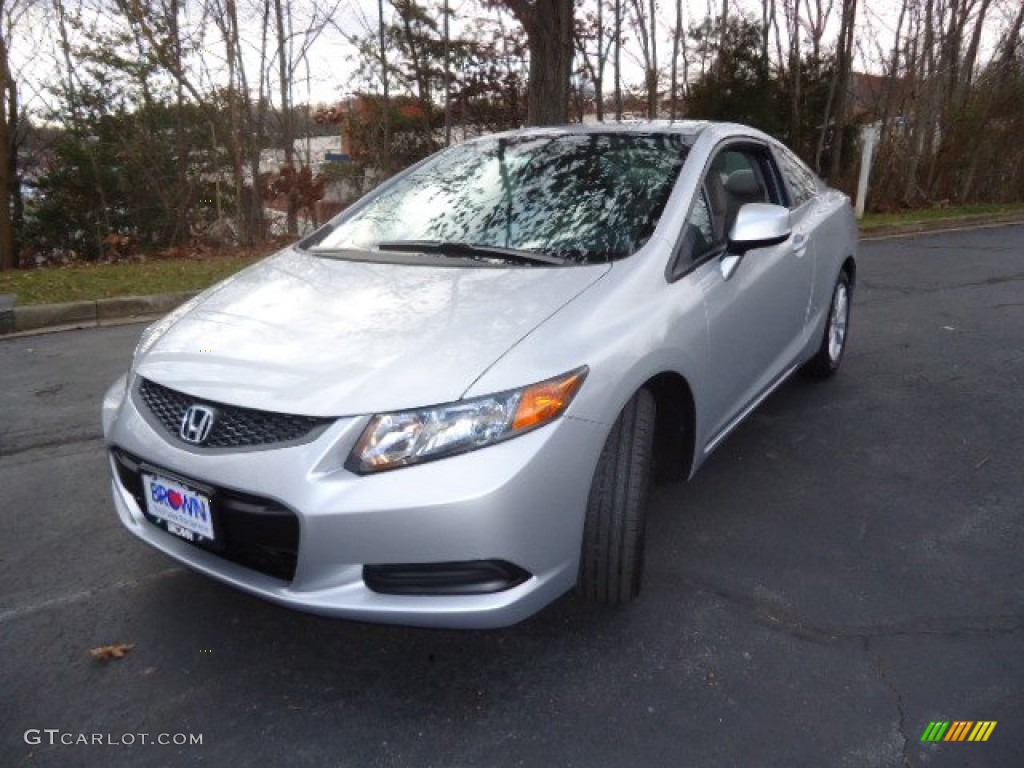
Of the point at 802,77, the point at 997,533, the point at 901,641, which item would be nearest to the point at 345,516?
the point at 901,641

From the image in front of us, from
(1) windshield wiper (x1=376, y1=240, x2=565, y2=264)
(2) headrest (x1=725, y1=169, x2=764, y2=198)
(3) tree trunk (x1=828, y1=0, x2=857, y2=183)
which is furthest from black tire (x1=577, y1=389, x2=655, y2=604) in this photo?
Result: (3) tree trunk (x1=828, y1=0, x2=857, y2=183)

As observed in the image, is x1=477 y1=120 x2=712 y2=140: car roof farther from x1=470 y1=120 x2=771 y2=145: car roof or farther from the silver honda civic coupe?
the silver honda civic coupe

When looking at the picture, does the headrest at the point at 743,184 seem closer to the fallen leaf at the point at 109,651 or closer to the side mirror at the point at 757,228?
the side mirror at the point at 757,228

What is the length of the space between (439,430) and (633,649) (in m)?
0.90

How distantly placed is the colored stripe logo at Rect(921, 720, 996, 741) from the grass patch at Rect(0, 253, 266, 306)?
663cm

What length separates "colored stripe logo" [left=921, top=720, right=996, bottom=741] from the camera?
1869 millimetres

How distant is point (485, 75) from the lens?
45.5 ft

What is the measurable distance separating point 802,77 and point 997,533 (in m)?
13.6

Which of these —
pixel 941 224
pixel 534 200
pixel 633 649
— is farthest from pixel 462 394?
pixel 941 224

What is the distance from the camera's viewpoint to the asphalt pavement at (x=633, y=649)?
73.5 inches

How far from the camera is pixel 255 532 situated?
1.88 m

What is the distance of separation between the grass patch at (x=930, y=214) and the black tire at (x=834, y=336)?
7.75 metres

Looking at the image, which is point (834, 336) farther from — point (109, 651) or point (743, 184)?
point (109, 651)

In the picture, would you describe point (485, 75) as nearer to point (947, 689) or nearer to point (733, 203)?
point (733, 203)
